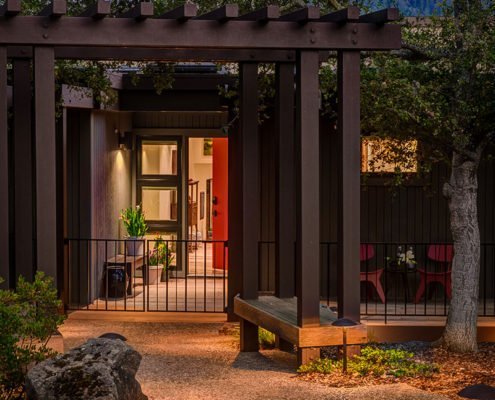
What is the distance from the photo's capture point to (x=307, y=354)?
386 inches

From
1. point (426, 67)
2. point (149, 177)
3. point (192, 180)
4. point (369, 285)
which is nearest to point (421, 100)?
point (426, 67)

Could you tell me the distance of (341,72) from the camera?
9609 mm

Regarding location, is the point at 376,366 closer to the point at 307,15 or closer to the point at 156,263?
the point at 307,15

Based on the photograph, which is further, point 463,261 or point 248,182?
point 463,261

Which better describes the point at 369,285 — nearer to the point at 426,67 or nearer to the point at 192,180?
the point at 426,67

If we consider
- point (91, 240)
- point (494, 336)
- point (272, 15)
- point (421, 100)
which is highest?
point (272, 15)

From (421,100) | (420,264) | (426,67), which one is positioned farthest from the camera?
(420,264)

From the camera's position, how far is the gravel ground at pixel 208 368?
8961mm

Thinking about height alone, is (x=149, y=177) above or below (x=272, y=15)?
below

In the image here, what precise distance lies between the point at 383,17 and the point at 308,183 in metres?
1.59

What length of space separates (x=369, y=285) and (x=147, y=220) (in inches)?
209

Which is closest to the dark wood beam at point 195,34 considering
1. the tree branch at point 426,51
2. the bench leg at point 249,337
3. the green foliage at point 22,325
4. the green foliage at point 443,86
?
the green foliage at point 443,86

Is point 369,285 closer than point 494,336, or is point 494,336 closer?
point 494,336

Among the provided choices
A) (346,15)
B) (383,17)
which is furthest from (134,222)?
Result: (383,17)
